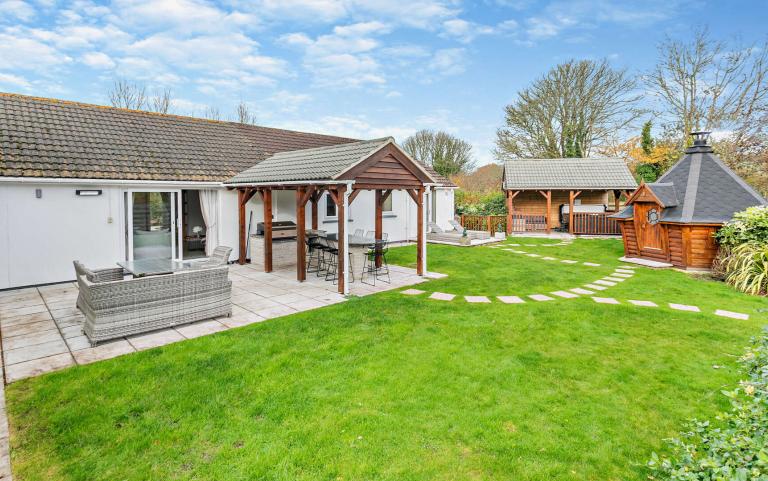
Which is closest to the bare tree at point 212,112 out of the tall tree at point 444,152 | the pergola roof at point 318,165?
the tall tree at point 444,152

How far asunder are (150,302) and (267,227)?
4.69m

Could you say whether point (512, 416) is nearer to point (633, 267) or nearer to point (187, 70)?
point (633, 267)

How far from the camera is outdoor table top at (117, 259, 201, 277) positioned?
6.42 m

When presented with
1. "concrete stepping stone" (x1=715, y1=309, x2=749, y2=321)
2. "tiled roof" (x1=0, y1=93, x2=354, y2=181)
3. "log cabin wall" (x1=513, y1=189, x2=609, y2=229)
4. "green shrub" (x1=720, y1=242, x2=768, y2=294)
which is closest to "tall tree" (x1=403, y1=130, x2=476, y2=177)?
"log cabin wall" (x1=513, y1=189, x2=609, y2=229)

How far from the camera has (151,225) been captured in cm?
1065

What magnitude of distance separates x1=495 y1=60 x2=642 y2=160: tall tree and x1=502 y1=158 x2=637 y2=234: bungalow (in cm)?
607

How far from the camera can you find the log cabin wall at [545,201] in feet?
73.0

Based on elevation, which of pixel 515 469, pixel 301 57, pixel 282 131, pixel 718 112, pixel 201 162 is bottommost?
pixel 515 469

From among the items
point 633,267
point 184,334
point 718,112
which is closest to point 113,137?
point 184,334

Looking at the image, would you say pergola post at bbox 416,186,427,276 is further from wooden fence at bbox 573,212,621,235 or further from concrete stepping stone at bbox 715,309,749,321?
wooden fence at bbox 573,212,621,235

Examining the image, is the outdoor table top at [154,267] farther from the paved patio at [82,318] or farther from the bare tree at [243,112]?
the bare tree at [243,112]

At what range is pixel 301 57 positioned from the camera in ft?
60.2

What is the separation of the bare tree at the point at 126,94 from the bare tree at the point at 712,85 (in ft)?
105

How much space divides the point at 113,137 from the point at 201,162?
2258 millimetres
